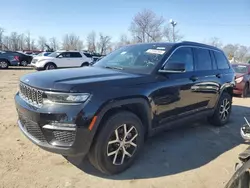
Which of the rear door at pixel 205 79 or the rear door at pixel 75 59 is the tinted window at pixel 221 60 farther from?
the rear door at pixel 75 59

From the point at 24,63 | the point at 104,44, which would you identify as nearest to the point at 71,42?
the point at 104,44

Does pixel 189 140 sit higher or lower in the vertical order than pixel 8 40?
lower

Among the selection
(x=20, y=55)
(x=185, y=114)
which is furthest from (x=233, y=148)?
(x=20, y=55)

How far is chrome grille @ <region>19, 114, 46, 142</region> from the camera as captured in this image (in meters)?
3.01

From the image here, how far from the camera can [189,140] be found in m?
4.84

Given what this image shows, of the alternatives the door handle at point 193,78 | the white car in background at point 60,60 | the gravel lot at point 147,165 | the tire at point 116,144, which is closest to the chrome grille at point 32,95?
the tire at point 116,144

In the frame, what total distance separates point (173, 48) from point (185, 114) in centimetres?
119

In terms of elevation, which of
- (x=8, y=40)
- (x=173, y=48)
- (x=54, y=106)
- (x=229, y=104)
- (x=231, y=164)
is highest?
(x=8, y=40)

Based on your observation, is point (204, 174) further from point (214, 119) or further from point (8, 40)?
point (8, 40)

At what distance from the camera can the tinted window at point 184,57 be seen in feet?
13.7

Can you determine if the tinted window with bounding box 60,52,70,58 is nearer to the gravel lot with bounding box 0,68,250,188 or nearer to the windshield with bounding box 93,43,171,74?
the gravel lot with bounding box 0,68,250,188

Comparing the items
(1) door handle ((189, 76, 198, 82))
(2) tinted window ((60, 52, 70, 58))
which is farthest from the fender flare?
(2) tinted window ((60, 52, 70, 58))

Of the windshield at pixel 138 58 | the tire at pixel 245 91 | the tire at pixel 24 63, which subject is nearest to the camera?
the windshield at pixel 138 58

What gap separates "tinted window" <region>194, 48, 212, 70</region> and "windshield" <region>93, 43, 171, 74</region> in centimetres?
83
